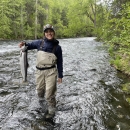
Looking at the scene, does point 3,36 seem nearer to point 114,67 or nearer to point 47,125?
point 114,67

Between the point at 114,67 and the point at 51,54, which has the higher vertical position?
the point at 51,54

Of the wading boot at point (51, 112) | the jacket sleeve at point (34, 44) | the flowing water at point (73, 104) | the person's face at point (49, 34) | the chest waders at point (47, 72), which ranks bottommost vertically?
the flowing water at point (73, 104)

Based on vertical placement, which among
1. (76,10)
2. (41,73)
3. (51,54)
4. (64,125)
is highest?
(76,10)

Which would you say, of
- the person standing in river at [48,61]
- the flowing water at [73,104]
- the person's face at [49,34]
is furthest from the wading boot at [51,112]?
the person's face at [49,34]

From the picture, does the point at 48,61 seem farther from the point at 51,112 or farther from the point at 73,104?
the point at 73,104

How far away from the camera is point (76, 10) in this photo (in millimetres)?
41844

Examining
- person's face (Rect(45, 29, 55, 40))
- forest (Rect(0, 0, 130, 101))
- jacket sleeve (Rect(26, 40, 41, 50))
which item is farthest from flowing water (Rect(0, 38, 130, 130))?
forest (Rect(0, 0, 130, 101))

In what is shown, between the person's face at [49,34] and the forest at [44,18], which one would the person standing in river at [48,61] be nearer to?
the person's face at [49,34]

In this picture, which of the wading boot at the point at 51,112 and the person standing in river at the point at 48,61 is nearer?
the person standing in river at the point at 48,61

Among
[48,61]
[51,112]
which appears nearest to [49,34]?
[48,61]

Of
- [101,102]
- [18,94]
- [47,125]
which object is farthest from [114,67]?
[47,125]

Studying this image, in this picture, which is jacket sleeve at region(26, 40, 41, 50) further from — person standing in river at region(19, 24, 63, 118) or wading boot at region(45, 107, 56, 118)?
wading boot at region(45, 107, 56, 118)

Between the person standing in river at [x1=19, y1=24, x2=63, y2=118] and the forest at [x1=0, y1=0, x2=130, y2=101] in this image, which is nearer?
the person standing in river at [x1=19, y1=24, x2=63, y2=118]

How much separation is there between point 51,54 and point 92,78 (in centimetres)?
478
